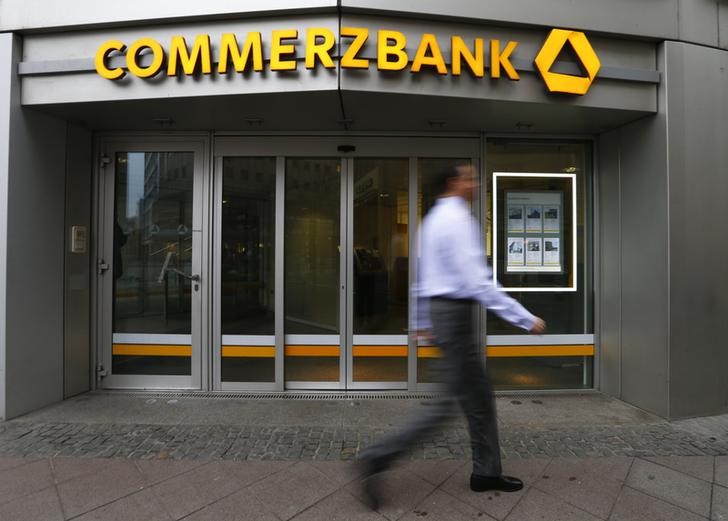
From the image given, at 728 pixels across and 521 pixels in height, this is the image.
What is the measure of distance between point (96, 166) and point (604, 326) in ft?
20.7

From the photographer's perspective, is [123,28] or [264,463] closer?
[264,463]

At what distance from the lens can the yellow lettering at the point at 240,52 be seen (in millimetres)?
3770

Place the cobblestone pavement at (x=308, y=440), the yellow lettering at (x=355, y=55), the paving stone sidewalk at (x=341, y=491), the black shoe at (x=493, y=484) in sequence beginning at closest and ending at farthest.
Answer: the paving stone sidewalk at (x=341, y=491) → the black shoe at (x=493, y=484) → the cobblestone pavement at (x=308, y=440) → the yellow lettering at (x=355, y=55)

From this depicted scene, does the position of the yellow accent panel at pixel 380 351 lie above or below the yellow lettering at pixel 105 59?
below

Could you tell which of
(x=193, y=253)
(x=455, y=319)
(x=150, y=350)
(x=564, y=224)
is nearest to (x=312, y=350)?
(x=193, y=253)

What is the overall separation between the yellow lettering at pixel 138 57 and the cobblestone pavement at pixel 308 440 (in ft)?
10.9

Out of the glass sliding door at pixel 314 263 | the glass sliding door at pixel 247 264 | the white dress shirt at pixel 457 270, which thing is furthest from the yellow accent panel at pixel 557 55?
the glass sliding door at pixel 247 264

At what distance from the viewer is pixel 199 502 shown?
8.91 ft

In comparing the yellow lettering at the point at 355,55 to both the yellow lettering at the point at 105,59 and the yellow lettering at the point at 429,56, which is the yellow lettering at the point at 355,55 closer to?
the yellow lettering at the point at 429,56

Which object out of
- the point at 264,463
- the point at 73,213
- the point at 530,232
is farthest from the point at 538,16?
the point at 73,213

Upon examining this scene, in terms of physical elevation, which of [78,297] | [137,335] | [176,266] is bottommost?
[137,335]

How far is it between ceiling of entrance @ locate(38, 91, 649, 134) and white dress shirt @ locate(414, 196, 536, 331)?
1.79 m

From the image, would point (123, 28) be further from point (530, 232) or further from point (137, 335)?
point (530, 232)

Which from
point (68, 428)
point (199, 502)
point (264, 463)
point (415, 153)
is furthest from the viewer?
point (415, 153)
